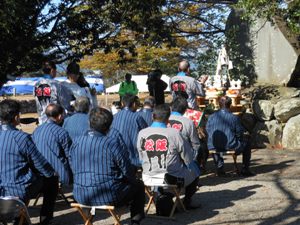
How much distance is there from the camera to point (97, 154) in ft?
16.2

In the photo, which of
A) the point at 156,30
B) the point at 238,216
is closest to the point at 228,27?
the point at 156,30

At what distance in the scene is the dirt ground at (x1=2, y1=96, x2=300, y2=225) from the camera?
6.15m

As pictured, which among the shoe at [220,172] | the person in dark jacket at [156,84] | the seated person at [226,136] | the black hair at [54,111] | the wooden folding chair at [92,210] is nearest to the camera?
the wooden folding chair at [92,210]

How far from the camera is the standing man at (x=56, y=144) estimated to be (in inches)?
240

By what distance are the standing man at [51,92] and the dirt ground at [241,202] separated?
139 centimetres

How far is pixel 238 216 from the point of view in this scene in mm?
6258

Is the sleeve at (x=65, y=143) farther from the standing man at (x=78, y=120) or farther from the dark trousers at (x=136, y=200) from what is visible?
the dark trousers at (x=136, y=200)

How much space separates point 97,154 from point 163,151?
1.17m

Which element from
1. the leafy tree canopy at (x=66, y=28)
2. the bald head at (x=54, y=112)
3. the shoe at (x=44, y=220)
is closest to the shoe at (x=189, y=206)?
the shoe at (x=44, y=220)

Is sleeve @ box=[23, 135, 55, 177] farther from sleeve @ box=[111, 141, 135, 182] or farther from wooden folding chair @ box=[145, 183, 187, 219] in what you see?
wooden folding chair @ box=[145, 183, 187, 219]

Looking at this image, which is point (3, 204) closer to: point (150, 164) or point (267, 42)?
point (150, 164)

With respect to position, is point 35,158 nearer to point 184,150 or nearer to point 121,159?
point 121,159

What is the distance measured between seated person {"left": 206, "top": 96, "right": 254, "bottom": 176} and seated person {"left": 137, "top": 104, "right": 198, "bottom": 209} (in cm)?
281

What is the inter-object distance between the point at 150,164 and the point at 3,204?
198 cm
